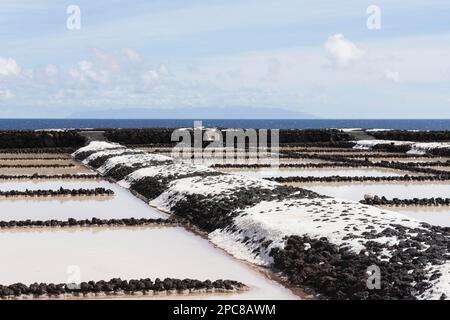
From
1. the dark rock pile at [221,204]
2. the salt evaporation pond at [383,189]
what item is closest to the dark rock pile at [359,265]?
the dark rock pile at [221,204]

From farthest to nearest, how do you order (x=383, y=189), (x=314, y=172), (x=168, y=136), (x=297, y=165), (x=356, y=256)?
(x=168, y=136)
(x=297, y=165)
(x=314, y=172)
(x=383, y=189)
(x=356, y=256)

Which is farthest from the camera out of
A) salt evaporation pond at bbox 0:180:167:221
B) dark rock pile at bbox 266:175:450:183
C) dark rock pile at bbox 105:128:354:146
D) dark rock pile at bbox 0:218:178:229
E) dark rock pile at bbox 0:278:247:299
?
dark rock pile at bbox 105:128:354:146

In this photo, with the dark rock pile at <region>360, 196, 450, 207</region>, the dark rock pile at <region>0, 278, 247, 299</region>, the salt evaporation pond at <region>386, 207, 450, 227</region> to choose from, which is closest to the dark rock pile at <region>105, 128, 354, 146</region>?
the dark rock pile at <region>360, 196, 450, 207</region>

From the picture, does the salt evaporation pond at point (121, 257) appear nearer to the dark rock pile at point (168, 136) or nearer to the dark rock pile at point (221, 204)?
the dark rock pile at point (221, 204)

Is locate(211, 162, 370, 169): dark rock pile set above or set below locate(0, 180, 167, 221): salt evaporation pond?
below

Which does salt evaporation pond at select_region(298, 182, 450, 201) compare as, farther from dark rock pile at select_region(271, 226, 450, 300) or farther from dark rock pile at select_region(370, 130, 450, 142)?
dark rock pile at select_region(370, 130, 450, 142)

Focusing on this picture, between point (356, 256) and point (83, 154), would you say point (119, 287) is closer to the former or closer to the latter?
point (356, 256)

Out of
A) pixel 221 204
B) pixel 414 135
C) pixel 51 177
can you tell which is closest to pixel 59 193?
pixel 51 177
